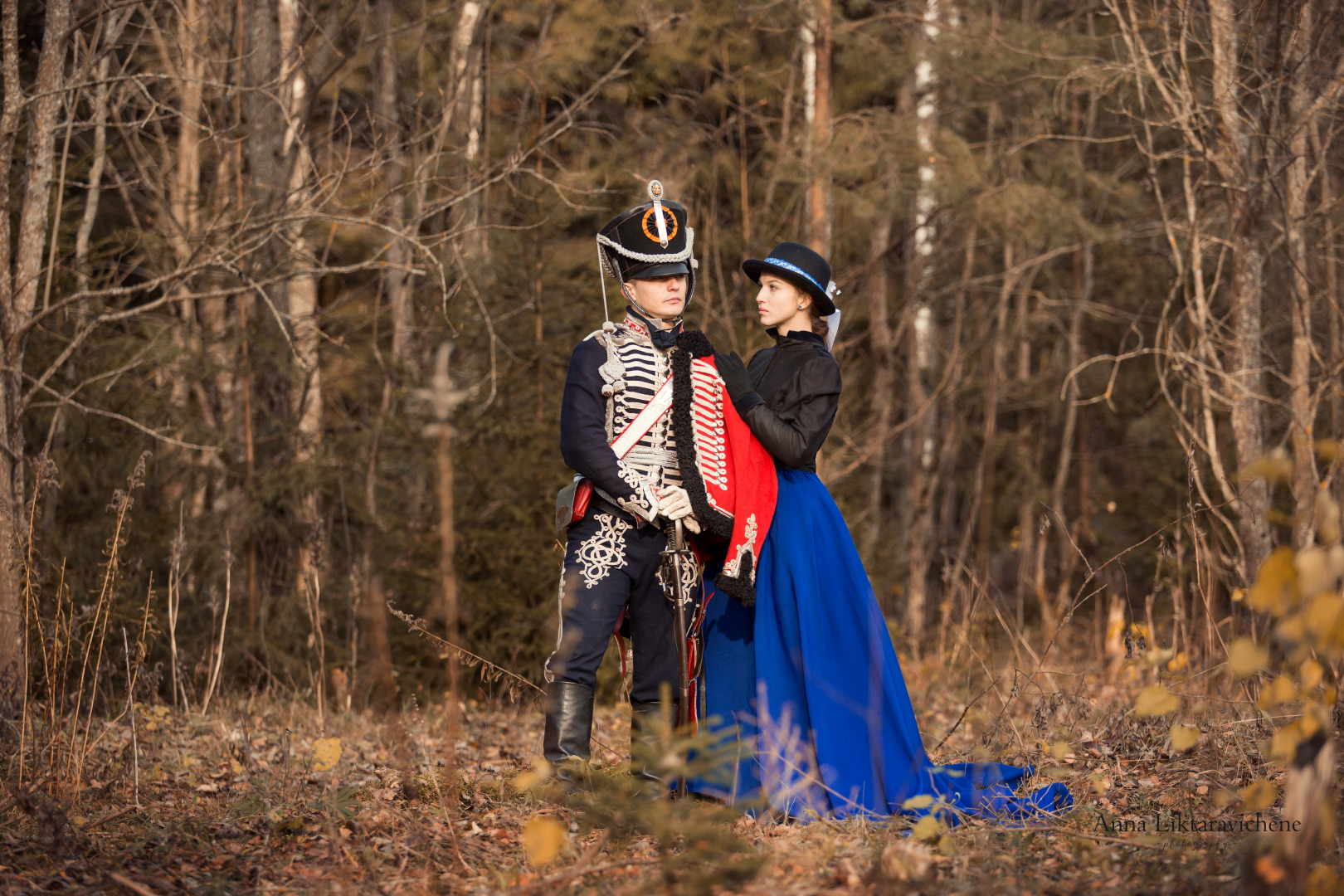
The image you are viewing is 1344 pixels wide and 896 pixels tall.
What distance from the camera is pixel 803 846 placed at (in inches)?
138

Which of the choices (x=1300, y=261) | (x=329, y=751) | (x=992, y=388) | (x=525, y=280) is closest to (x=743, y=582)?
(x=329, y=751)

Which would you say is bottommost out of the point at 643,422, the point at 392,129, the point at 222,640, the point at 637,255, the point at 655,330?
the point at 222,640

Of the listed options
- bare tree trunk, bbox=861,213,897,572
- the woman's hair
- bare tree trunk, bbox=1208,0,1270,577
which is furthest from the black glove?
bare tree trunk, bbox=861,213,897,572

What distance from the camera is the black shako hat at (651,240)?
422 cm

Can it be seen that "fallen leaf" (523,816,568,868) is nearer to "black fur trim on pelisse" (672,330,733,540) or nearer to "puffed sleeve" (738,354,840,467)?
"black fur trim on pelisse" (672,330,733,540)

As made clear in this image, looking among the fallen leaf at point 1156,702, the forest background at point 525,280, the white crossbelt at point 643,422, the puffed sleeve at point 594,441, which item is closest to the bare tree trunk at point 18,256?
the forest background at point 525,280

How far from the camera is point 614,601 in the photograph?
4121 millimetres

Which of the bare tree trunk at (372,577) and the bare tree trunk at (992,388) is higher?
the bare tree trunk at (992,388)

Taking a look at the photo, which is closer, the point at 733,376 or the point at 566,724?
the point at 566,724

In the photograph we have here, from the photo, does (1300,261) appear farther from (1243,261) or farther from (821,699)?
(821,699)

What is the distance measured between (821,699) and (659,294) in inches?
61.0

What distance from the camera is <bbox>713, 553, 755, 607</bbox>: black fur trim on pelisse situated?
3986mm

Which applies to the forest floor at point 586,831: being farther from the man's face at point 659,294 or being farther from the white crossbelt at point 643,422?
the man's face at point 659,294

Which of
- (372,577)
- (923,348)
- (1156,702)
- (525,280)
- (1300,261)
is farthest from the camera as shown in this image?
(923,348)
